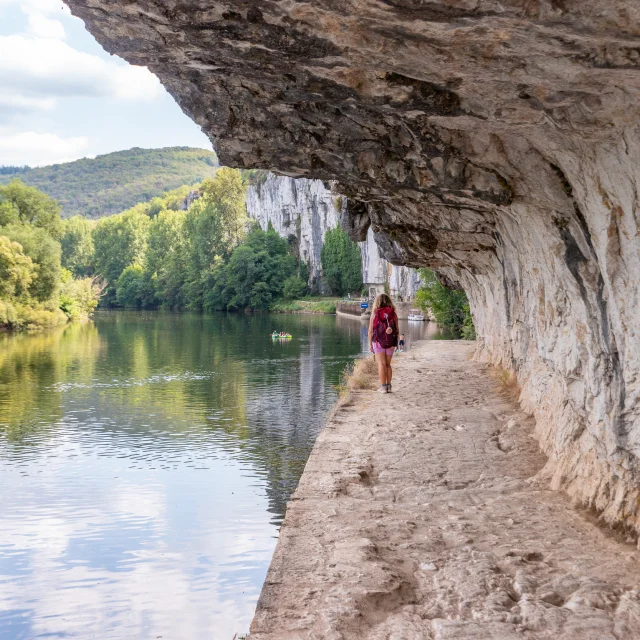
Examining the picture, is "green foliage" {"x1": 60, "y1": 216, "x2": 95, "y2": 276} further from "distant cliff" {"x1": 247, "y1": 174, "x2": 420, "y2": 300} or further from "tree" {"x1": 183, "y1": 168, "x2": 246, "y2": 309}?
"distant cliff" {"x1": 247, "y1": 174, "x2": 420, "y2": 300}

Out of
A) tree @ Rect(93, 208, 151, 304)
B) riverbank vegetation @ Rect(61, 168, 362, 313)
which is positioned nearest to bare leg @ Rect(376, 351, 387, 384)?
riverbank vegetation @ Rect(61, 168, 362, 313)

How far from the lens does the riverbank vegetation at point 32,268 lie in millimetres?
52312

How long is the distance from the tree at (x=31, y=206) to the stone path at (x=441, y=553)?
61133mm

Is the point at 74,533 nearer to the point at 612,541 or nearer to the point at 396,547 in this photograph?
the point at 396,547

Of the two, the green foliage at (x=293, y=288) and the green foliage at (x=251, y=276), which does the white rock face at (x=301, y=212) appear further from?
the green foliage at (x=251, y=276)

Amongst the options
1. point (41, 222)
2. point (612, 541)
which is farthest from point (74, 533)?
point (41, 222)

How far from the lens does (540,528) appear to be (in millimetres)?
6539

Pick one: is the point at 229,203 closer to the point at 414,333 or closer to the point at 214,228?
the point at 214,228

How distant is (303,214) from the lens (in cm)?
9662

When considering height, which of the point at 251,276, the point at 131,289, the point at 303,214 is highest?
the point at 303,214

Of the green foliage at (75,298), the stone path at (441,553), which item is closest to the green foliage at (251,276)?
the green foliage at (75,298)

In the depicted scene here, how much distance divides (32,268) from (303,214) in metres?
45.9

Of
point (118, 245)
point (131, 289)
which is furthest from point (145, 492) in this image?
point (118, 245)

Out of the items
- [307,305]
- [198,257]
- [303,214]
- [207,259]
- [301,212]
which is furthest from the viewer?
[198,257]
